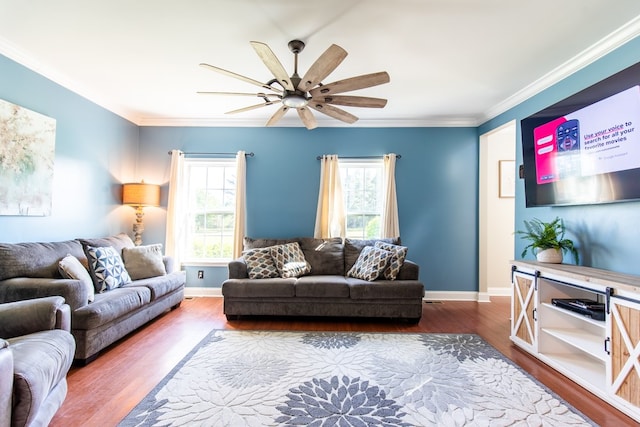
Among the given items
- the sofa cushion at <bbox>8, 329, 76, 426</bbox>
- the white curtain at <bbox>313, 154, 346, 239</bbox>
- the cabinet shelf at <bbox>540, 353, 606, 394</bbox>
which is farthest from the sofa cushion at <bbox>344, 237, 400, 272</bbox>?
the sofa cushion at <bbox>8, 329, 76, 426</bbox>

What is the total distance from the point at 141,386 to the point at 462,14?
11.5 ft

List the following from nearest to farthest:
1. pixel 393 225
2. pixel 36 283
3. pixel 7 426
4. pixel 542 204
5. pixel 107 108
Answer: pixel 7 426 → pixel 36 283 → pixel 542 204 → pixel 107 108 → pixel 393 225

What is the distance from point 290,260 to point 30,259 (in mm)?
2462

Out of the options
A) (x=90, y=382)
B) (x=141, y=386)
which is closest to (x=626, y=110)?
(x=141, y=386)

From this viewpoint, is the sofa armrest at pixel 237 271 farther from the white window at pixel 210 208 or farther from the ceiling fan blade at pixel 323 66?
the ceiling fan blade at pixel 323 66

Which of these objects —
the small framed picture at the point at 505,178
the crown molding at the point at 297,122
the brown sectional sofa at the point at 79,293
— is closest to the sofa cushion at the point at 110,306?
the brown sectional sofa at the point at 79,293

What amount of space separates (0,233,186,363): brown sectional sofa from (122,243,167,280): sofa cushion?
26 centimetres

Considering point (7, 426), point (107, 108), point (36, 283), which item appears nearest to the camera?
point (7, 426)

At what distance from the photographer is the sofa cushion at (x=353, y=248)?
397 cm

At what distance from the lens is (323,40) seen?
8.06 ft

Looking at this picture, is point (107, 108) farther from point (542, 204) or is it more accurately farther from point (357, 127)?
point (542, 204)

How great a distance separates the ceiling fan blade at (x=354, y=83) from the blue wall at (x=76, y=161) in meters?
2.76

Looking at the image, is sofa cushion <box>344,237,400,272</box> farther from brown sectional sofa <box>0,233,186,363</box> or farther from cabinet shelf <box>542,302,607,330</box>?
brown sectional sofa <box>0,233,186,363</box>

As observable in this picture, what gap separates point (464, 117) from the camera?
435 cm
